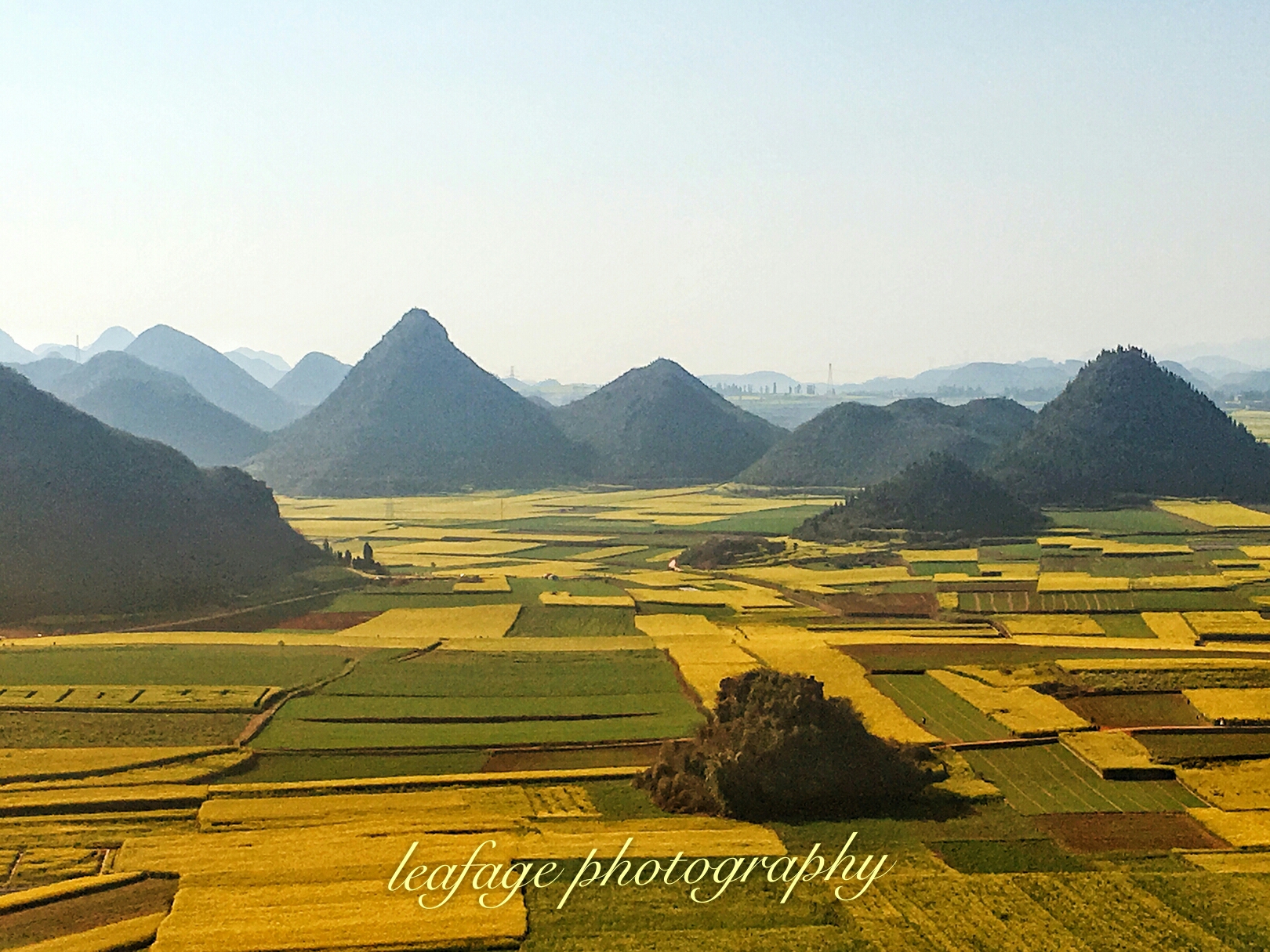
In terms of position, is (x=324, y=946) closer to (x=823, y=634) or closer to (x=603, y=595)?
(x=823, y=634)

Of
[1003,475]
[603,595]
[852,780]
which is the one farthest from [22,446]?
[1003,475]

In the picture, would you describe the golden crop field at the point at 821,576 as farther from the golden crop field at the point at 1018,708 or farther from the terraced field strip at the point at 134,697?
the terraced field strip at the point at 134,697

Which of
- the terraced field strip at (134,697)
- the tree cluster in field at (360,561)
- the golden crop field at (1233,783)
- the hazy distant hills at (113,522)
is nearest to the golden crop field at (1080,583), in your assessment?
the golden crop field at (1233,783)

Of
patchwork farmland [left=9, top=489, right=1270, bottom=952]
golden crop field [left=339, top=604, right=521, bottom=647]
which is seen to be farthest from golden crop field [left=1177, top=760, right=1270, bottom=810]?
golden crop field [left=339, top=604, right=521, bottom=647]

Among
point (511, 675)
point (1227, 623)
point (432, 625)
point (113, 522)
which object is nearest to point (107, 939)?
point (511, 675)

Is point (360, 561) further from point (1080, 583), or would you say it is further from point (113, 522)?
point (1080, 583)

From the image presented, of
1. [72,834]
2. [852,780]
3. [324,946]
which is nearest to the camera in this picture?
[324,946]
